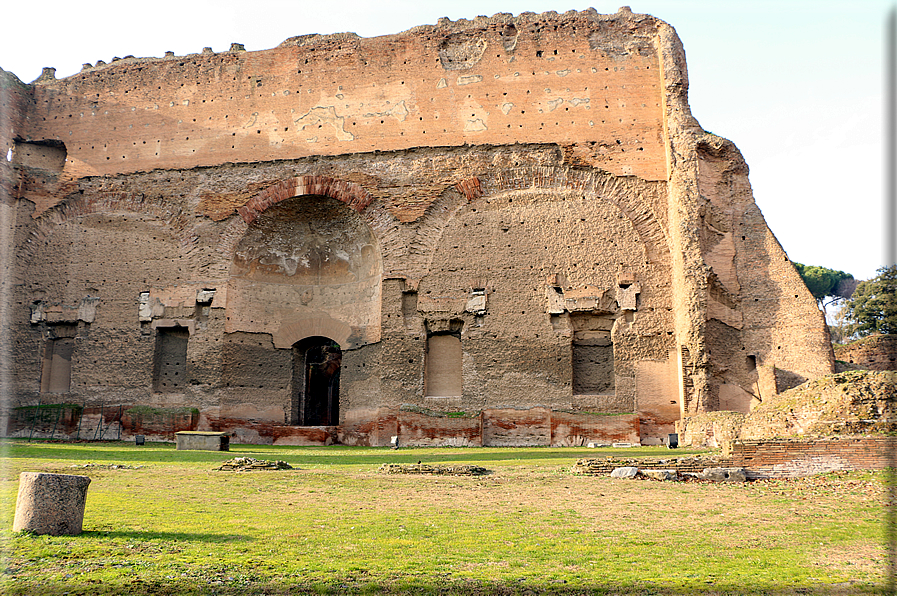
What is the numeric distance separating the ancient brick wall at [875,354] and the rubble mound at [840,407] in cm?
949

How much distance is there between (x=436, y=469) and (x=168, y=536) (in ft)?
15.4

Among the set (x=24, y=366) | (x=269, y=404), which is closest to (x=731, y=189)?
(x=269, y=404)

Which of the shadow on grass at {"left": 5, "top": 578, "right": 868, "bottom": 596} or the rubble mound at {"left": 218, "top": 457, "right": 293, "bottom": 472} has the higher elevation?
the shadow on grass at {"left": 5, "top": 578, "right": 868, "bottom": 596}

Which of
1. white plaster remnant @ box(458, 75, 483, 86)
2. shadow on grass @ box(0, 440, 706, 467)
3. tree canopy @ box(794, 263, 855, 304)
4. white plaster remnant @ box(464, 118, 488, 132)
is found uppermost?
white plaster remnant @ box(458, 75, 483, 86)

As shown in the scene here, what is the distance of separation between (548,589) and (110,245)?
59.9 feet

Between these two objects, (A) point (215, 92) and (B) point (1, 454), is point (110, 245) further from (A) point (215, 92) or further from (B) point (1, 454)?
(B) point (1, 454)

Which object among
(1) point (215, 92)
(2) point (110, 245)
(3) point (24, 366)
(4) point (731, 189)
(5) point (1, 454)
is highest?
(1) point (215, 92)

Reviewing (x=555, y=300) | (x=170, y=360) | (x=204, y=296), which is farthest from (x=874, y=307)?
(x=170, y=360)

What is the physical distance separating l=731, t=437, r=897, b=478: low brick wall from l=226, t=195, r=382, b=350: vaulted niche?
36.2 feet

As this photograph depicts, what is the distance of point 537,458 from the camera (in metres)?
11.6

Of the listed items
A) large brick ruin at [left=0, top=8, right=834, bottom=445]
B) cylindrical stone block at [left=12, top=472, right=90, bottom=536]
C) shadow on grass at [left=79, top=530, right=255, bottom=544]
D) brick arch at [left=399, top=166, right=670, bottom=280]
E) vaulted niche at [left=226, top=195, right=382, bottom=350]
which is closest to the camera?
cylindrical stone block at [left=12, top=472, right=90, bottom=536]

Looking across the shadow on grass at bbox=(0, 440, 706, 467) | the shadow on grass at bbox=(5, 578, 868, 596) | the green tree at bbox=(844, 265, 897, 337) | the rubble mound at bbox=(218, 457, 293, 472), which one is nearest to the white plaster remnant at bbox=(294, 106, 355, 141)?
the shadow on grass at bbox=(0, 440, 706, 467)

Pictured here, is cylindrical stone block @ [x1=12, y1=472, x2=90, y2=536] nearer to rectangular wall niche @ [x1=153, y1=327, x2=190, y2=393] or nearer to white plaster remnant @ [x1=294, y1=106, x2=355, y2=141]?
rectangular wall niche @ [x1=153, y1=327, x2=190, y2=393]

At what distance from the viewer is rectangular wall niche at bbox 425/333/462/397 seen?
16.7 metres
